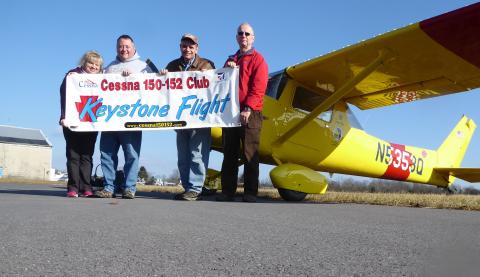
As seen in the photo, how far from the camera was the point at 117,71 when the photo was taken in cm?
554

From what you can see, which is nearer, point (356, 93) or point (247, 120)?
point (247, 120)

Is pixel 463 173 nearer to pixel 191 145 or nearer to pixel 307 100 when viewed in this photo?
pixel 307 100

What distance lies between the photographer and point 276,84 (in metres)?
6.63

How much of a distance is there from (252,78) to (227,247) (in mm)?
3721

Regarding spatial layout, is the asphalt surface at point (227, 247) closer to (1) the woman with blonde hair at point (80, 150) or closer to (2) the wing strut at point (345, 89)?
(1) the woman with blonde hair at point (80, 150)

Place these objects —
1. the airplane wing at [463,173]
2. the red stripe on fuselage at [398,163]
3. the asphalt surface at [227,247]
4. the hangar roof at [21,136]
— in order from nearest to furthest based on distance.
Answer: the asphalt surface at [227,247], the red stripe on fuselage at [398,163], the airplane wing at [463,173], the hangar roof at [21,136]

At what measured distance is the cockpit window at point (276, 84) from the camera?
6.52 meters

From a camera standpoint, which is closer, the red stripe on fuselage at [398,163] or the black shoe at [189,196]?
the black shoe at [189,196]

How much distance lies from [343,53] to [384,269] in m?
5.06

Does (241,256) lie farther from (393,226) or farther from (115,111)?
(115,111)

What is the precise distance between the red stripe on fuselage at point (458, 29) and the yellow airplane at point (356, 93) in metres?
0.01

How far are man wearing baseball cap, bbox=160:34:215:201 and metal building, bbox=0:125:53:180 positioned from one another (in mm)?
49292

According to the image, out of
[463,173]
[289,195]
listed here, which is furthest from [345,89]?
[463,173]

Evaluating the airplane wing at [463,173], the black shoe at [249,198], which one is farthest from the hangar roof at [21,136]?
the black shoe at [249,198]
